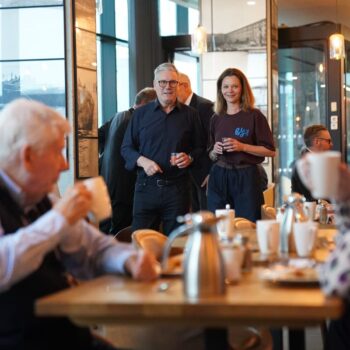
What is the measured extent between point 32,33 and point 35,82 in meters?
0.44

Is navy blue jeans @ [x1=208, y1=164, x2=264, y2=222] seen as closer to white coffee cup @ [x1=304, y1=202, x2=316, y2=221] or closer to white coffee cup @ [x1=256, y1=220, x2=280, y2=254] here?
white coffee cup @ [x1=304, y1=202, x2=316, y2=221]

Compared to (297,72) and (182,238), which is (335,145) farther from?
(182,238)

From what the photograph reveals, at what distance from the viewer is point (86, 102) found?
287 inches

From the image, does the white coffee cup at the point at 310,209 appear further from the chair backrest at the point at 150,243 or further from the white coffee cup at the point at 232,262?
the white coffee cup at the point at 232,262

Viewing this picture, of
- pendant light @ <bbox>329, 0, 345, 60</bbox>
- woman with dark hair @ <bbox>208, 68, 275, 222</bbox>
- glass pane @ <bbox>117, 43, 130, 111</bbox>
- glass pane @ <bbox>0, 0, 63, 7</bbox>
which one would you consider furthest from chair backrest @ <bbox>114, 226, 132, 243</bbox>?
pendant light @ <bbox>329, 0, 345, 60</bbox>

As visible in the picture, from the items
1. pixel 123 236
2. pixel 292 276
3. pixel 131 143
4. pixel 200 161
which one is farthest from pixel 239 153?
pixel 292 276

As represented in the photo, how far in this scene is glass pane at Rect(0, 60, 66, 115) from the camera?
7148mm

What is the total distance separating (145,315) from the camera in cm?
205

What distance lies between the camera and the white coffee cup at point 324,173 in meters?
2.20

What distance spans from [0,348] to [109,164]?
5.18 metres

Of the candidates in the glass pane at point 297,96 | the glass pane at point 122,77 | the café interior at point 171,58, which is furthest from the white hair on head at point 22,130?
the glass pane at point 297,96

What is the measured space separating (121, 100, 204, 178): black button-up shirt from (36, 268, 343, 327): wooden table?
369cm

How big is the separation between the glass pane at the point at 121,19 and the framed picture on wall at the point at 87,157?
4.34 meters

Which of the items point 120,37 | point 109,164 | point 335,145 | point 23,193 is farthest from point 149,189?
point 335,145
